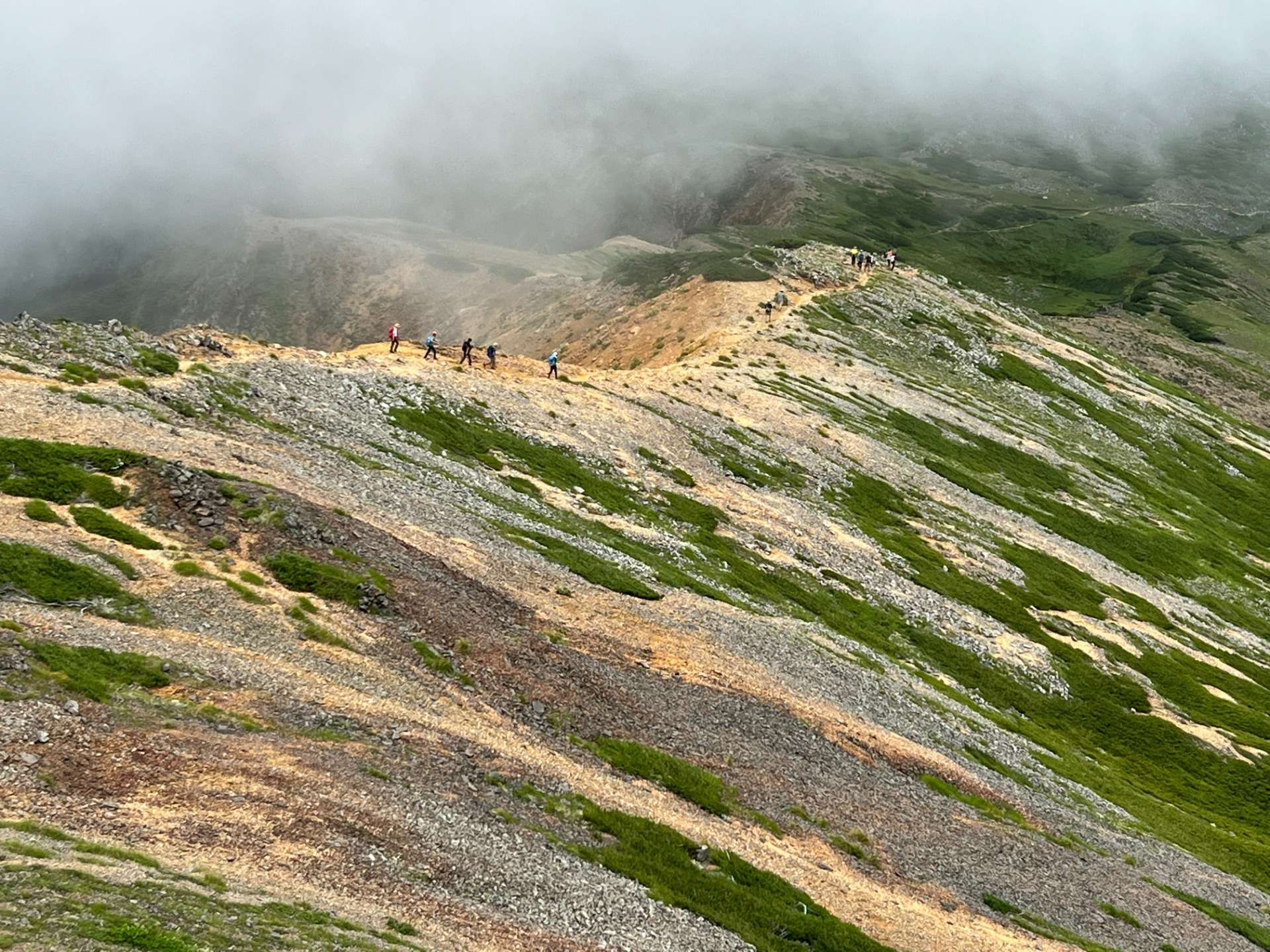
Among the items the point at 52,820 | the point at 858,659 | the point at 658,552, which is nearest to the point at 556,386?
the point at 658,552

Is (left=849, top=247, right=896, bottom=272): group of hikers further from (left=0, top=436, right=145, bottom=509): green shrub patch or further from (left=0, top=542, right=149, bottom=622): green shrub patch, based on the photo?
(left=0, top=542, right=149, bottom=622): green shrub patch

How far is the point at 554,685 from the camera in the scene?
36719mm

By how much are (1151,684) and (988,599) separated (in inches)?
535

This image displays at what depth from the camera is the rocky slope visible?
23.5 metres

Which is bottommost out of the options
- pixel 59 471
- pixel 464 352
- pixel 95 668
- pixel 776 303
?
pixel 95 668

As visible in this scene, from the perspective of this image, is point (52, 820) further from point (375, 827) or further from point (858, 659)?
point (858, 659)

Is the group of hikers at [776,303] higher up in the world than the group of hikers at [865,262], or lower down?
lower down

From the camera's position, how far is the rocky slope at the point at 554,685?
23.5 m

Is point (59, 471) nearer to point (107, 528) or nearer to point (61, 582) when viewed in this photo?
point (107, 528)

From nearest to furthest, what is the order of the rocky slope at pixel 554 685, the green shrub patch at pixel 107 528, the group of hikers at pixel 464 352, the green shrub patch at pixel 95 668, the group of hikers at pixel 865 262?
the rocky slope at pixel 554 685 < the green shrub patch at pixel 95 668 < the green shrub patch at pixel 107 528 < the group of hikers at pixel 464 352 < the group of hikers at pixel 865 262

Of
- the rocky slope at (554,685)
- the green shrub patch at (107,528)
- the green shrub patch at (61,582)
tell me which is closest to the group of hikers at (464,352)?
the rocky slope at (554,685)

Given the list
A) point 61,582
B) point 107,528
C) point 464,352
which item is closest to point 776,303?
point 464,352

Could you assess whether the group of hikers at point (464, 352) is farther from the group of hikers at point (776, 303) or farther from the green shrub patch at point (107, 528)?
the group of hikers at point (776, 303)

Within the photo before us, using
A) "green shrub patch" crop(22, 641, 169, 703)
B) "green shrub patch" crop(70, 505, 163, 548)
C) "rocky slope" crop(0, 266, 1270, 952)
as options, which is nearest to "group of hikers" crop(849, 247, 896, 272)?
"rocky slope" crop(0, 266, 1270, 952)
